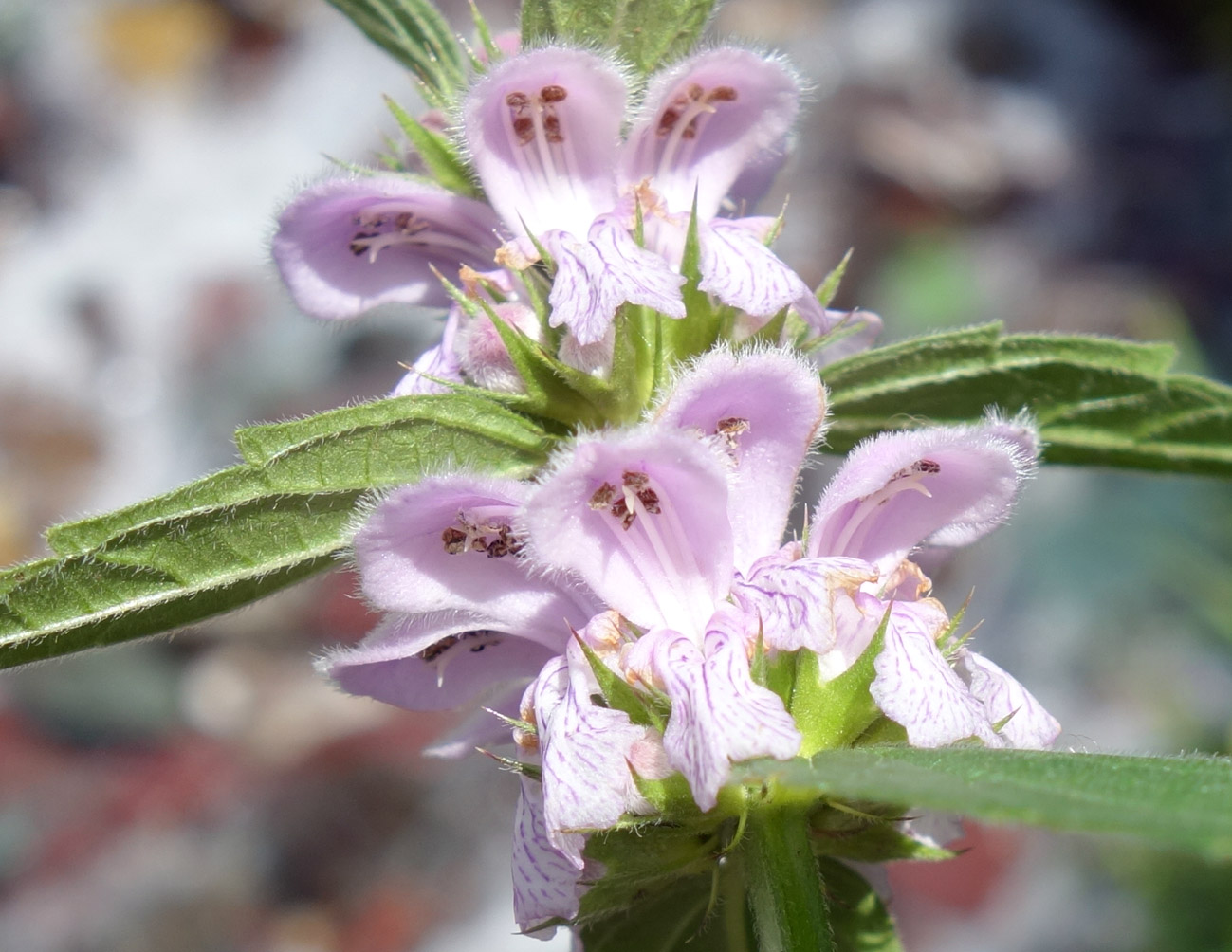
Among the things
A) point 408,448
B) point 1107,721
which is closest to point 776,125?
point 408,448

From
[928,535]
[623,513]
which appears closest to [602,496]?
[623,513]

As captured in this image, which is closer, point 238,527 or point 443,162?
point 238,527

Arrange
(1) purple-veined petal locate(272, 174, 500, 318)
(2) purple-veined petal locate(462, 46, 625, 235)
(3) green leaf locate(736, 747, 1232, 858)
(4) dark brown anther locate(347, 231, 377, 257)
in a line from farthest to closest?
(4) dark brown anther locate(347, 231, 377, 257)
(1) purple-veined petal locate(272, 174, 500, 318)
(2) purple-veined petal locate(462, 46, 625, 235)
(3) green leaf locate(736, 747, 1232, 858)

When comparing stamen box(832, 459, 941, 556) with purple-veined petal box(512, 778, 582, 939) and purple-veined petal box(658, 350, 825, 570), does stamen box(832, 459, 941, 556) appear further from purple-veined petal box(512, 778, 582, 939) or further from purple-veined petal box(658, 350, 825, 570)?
purple-veined petal box(512, 778, 582, 939)

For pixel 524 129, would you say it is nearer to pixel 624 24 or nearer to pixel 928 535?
pixel 624 24

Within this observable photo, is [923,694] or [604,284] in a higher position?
[604,284]

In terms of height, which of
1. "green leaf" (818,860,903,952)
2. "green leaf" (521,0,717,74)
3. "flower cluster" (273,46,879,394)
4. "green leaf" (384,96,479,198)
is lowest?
"green leaf" (818,860,903,952)

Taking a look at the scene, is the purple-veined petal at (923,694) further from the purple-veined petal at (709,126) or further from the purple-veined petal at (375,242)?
the purple-veined petal at (375,242)

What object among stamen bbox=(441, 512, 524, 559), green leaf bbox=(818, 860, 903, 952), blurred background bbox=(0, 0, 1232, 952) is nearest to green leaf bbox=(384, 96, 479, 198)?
stamen bbox=(441, 512, 524, 559)
